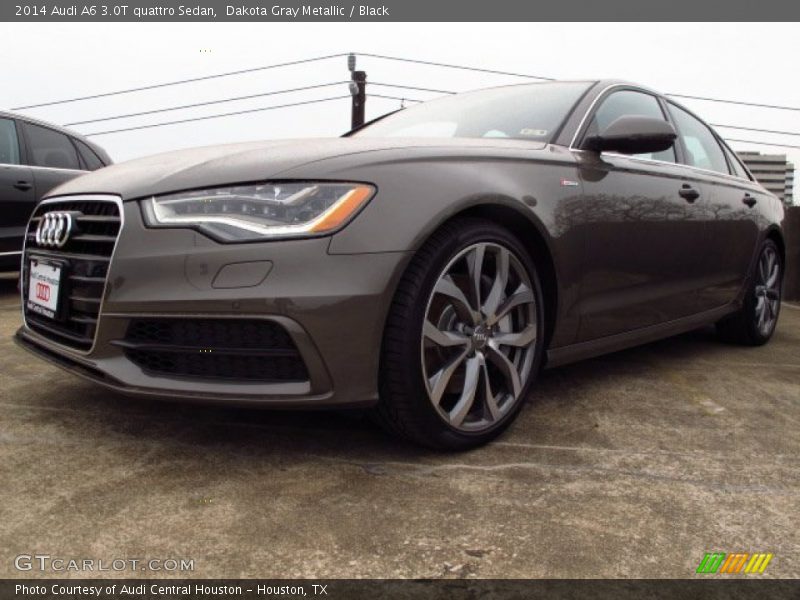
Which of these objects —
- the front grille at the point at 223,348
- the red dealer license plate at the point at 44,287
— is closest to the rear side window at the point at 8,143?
the red dealer license plate at the point at 44,287

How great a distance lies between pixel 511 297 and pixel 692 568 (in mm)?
976

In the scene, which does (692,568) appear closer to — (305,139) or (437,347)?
(437,347)

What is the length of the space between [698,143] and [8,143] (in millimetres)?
4605

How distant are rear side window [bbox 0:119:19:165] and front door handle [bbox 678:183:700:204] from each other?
4.51 m

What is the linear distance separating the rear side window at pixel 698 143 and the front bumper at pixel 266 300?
2221mm

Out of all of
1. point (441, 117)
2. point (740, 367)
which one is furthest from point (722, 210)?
point (441, 117)

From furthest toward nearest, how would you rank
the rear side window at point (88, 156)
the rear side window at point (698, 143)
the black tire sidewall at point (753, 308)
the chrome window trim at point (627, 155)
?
the rear side window at point (88, 156) < the black tire sidewall at point (753, 308) < the rear side window at point (698, 143) < the chrome window trim at point (627, 155)

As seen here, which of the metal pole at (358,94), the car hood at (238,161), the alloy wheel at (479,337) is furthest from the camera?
the metal pole at (358,94)

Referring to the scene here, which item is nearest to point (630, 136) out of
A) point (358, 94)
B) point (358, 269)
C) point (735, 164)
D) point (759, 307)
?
point (358, 269)

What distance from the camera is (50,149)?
204 inches

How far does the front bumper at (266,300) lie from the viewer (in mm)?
1691

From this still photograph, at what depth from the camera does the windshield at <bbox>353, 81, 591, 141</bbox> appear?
260cm

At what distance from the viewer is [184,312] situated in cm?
172

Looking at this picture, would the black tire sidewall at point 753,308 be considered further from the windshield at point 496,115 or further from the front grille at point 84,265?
the front grille at point 84,265
